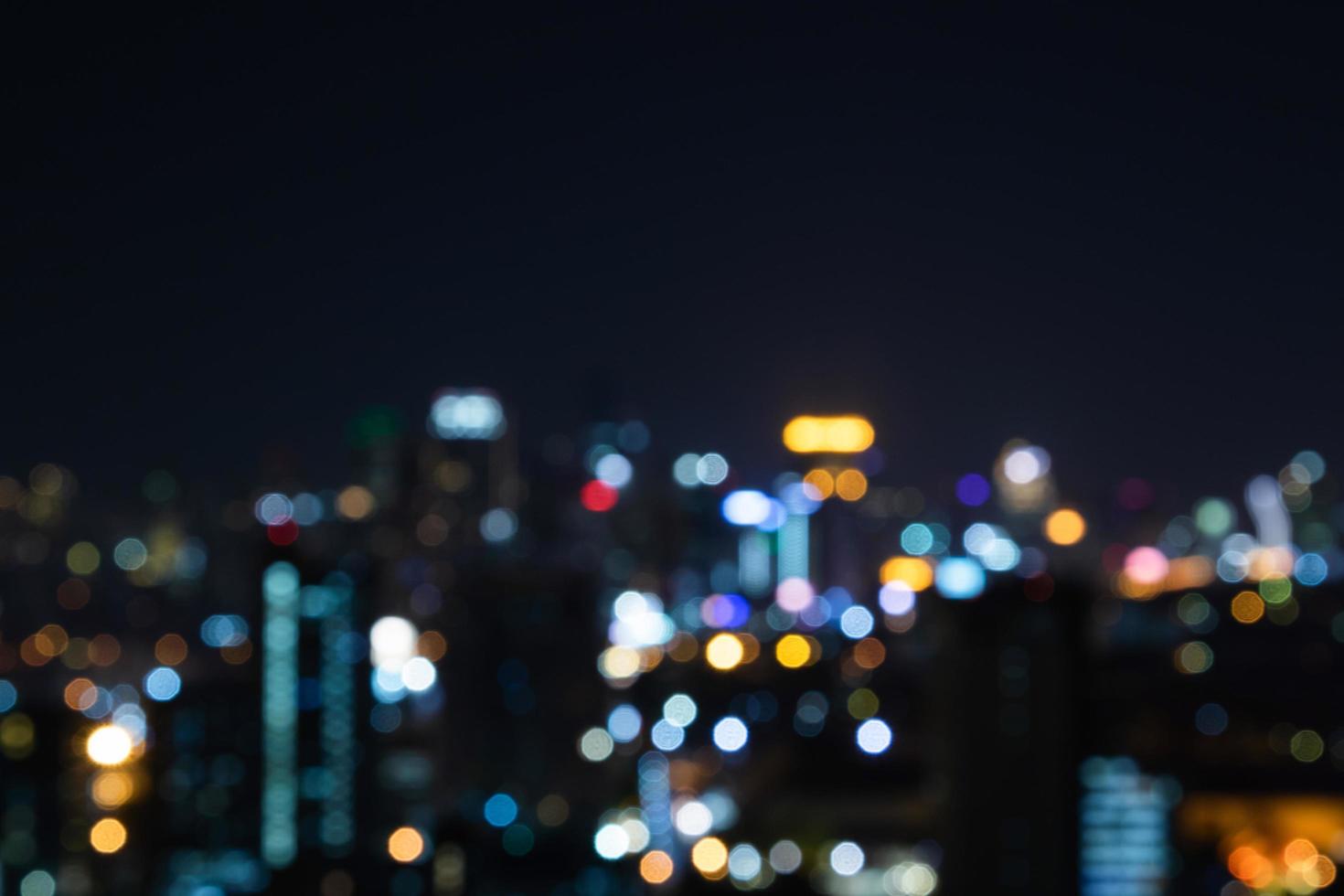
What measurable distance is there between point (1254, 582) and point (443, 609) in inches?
187

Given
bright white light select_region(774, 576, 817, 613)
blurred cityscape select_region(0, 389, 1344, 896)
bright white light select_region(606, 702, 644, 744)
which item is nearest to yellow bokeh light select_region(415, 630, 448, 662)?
blurred cityscape select_region(0, 389, 1344, 896)

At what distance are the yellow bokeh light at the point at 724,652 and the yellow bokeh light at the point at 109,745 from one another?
5512 mm

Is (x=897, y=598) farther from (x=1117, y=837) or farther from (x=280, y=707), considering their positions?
A: (x=1117, y=837)

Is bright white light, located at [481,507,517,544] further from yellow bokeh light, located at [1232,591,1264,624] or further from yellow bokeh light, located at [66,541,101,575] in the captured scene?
yellow bokeh light, located at [1232,591,1264,624]

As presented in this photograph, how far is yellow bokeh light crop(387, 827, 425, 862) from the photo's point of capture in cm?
573

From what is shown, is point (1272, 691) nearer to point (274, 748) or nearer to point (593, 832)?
point (593, 832)

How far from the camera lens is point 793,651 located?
1255 centimetres

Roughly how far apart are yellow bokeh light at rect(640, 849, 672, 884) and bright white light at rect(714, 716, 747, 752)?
2.60m

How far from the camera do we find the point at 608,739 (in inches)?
375

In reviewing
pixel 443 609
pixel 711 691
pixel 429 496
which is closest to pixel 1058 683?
pixel 443 609

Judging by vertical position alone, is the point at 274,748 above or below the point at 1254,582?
below

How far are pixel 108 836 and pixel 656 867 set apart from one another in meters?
2.48

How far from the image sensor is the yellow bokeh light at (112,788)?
657 centimetres

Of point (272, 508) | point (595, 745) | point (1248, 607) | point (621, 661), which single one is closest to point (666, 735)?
point (595, 745)
